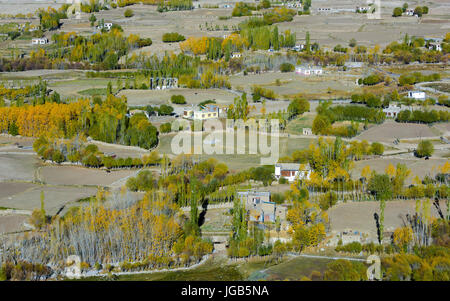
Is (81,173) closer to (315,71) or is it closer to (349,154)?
(349,154)

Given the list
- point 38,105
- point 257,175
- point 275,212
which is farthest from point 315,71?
point 275,212

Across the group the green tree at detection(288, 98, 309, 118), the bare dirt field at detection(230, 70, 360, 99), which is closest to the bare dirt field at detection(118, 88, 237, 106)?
the bare dirt field at detection(230, 70, 360, 99)

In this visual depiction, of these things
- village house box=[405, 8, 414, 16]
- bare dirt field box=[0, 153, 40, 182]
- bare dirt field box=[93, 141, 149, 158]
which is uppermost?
village house box=[405, 8, 414, 16]

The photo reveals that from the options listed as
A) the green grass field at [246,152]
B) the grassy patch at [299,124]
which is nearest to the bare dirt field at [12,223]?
the green grass field at [246,152]

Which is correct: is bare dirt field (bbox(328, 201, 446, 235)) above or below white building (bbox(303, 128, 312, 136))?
below

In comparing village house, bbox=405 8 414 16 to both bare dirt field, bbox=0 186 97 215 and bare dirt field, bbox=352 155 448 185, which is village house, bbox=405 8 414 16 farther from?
bare dirt field, bbox=0 186 97 215

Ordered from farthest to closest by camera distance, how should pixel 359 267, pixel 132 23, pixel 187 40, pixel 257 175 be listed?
pixel 132 23
pixel 187 40
pixel 257 175
pixel 359 267
